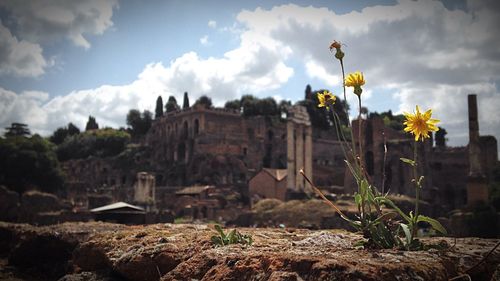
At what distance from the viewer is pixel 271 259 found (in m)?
2.95

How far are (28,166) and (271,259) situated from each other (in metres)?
53.3

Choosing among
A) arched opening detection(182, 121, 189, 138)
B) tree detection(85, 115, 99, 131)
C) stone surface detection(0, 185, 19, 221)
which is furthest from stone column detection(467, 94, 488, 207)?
tree detection(85, 115, 99, 131)

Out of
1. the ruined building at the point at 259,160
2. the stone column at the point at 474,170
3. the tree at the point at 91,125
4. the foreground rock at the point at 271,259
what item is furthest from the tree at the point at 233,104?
the foreground rock at the point at 271,259

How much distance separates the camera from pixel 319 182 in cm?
6203

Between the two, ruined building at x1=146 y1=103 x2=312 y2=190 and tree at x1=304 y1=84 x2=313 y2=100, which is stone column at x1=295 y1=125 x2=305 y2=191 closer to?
ruined building at x1=146 y1=103 x2=312 y2=190

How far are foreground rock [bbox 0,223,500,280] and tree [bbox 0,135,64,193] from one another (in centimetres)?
4985

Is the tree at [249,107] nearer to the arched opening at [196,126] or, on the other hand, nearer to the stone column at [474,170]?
the arched opening at [196,126]

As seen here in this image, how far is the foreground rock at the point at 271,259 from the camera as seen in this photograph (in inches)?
105

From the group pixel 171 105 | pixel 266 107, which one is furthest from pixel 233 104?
pixel 171 105

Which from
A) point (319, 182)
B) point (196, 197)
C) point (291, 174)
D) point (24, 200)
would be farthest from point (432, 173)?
point (24, 200)

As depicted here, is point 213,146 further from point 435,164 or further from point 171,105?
point 435,164

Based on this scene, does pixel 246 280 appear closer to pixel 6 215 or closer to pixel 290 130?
pixel 6 215

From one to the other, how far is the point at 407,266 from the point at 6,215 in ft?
96.6

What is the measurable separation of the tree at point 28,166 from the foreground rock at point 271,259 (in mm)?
49847
